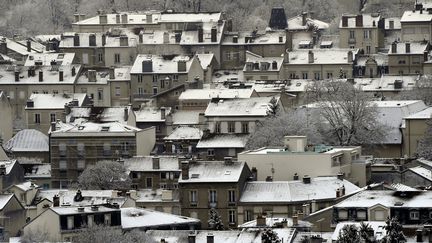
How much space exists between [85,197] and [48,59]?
52.4m

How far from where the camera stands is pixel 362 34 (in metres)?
149

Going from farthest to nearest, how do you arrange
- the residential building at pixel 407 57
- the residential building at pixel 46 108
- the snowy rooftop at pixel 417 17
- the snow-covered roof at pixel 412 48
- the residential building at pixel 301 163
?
1. the snowy rooftop at pixel 417 17
2. the snow-covered roof at pixel 412 48
3. the residential building at pixel 407 57
4. the residential building at pixel 46 108
5. the residential building at pixel 301 163

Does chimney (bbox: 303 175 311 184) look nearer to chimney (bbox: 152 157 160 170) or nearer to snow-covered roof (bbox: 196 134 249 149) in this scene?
chimney (bbox: 152 157 160 170)

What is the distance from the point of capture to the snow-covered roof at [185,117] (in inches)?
4631

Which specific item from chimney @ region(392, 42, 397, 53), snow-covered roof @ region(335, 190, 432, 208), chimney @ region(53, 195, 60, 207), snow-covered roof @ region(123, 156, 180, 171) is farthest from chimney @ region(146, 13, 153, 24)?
snow-covered roof @ region(335, 190, 432, 208)

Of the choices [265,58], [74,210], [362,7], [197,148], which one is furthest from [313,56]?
[74,210]

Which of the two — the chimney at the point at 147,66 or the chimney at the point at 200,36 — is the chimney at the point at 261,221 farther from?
the chimney at the point at 200,36

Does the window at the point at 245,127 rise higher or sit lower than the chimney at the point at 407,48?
lower

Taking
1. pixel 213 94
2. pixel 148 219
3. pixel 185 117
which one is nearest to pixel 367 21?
pixel 213 94

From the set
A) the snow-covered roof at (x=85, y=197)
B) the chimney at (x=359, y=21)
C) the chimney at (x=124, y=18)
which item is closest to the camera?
the snow-covered roof at (x=85, y=197)

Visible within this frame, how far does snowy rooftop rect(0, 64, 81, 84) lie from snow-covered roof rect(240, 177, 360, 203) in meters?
43.4

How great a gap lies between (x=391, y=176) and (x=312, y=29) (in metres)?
59.6

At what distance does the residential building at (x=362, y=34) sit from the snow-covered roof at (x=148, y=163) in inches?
1878

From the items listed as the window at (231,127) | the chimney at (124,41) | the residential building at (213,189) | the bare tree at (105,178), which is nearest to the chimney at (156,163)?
the bare tree at (105,178)
